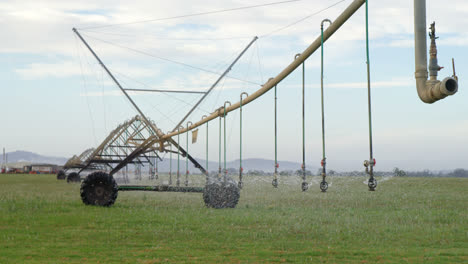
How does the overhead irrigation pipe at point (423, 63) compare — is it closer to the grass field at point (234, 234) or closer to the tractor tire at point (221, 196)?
the grass field at point (234, 234)

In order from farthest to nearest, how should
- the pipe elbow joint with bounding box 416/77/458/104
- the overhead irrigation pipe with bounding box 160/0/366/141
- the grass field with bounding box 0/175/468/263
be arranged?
1. the overhead irrigation pipe with bounding box 160/0/366/141
2. the grass field with bounding box 0/175/468/263
3. the pipe elbow joint with bounding box 416/77/458/104

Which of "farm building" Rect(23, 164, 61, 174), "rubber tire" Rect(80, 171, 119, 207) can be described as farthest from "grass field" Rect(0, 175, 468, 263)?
"farm building" Rect(23, 164, 61, 174)

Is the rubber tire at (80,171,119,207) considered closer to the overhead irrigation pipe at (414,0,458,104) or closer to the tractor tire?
the tractor tire

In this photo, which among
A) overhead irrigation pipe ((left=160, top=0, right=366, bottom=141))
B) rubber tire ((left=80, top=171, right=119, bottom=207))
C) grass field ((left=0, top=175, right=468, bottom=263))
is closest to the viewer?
grass field ((left=0, top=175, right=468, bottom=263))

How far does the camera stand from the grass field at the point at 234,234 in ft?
38.4

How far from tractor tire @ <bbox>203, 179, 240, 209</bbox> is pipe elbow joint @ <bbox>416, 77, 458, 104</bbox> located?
38.1 ft

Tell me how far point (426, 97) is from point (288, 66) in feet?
46.8

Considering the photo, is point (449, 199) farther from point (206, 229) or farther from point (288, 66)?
point (206, 229)

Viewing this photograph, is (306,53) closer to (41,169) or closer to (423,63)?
(423,63)

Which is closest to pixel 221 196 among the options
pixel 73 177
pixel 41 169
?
pixel 73 177

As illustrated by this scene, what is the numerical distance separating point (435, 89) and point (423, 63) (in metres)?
0.87

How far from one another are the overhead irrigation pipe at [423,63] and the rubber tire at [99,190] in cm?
1481

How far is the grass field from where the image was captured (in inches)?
461

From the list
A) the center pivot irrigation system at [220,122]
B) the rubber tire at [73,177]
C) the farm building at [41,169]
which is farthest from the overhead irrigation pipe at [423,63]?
the farm building at [41,169]
